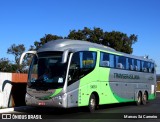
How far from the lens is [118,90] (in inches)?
856

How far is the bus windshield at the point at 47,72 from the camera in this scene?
642 inches

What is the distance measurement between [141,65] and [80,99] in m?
9.68

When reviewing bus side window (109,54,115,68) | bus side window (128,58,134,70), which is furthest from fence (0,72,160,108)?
bus side window (128,58,134,70)

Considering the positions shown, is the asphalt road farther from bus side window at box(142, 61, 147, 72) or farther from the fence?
bus side window at box(142, 61, 147, 72)

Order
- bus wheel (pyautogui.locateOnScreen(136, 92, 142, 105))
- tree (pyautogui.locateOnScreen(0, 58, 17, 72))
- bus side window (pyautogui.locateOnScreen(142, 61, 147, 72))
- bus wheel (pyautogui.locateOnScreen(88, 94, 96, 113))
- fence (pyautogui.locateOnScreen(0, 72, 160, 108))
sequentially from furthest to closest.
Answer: tree (pyautogui.locateOnScreen(0, 58, 17, 72)) < bus side window (pyautogui.locateOnScreen(142, 61, 147, 72)) < bus wheel (pyautogui.locateOnScreen(136, 92, 142, 105)) < fence (pyautogui.locateOnScreen(0, 72, 160, 108)) < bus wheel (pyautogui.locateOnScreen(88, 94, 96, 113))

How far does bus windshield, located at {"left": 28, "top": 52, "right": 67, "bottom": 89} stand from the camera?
16.3 meters

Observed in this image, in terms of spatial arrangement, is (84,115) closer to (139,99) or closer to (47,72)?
(47,72)

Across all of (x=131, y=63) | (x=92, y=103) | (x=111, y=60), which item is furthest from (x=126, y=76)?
(x=92, y=103)

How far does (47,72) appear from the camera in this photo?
16.6 m

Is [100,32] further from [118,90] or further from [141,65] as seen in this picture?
[118,90]

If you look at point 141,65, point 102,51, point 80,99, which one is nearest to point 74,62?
point 80,99

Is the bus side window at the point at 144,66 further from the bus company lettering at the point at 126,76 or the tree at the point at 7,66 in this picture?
the tree at the point at 7,66

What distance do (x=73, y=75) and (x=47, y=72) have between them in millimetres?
1252

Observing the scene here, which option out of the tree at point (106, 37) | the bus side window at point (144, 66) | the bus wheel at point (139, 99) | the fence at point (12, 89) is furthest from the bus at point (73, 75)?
the tree at point (106, 37)
